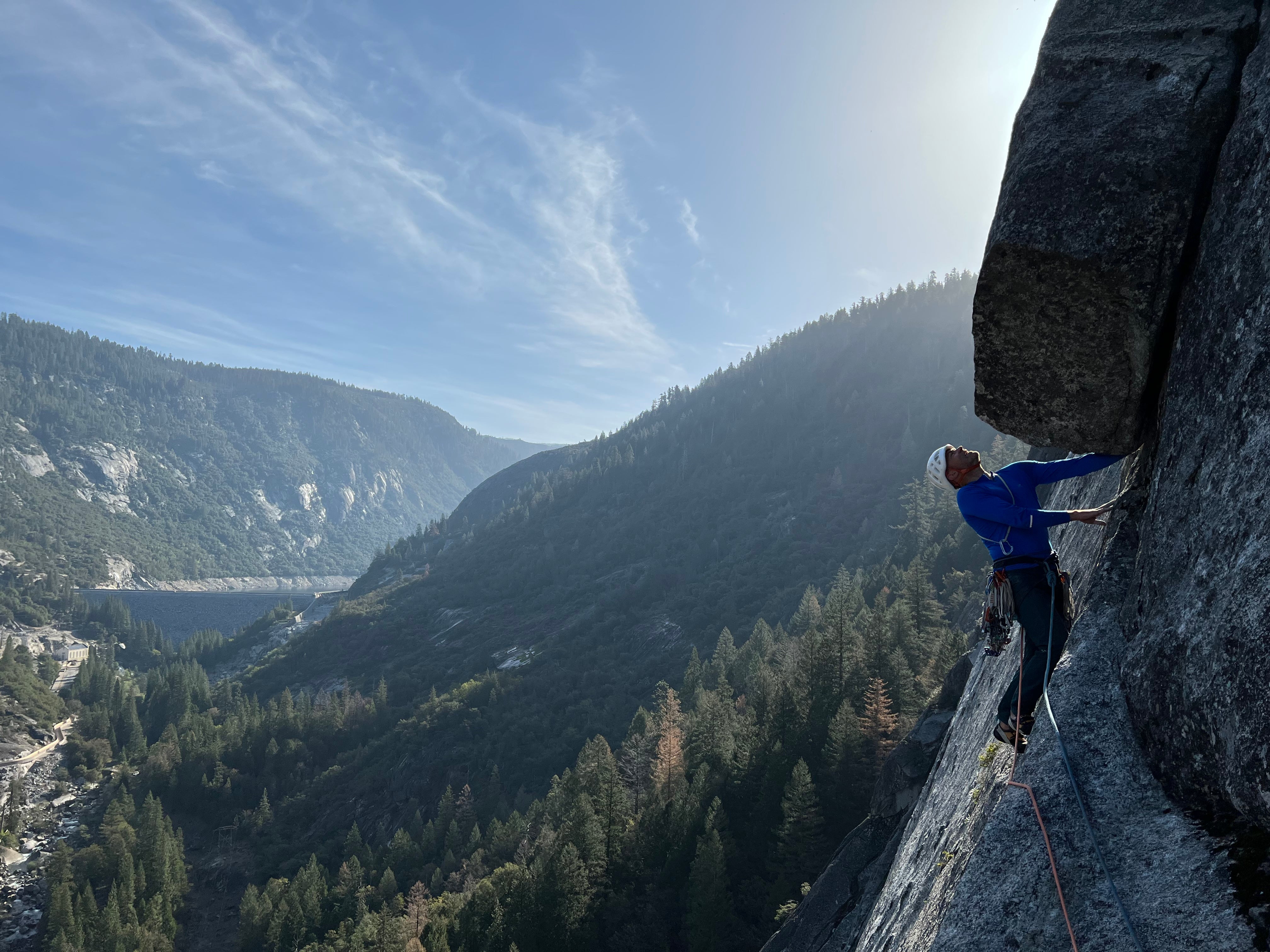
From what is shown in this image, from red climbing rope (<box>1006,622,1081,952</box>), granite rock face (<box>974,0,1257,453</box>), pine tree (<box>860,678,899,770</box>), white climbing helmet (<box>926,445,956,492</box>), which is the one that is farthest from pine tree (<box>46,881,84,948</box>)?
granite rock face (<box>974,0,1257,453</box>)

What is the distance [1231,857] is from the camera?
369cm

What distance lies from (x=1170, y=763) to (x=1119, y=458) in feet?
11.6

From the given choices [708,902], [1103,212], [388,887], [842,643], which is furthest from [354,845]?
[1103,212]

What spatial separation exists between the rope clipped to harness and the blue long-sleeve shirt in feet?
0.95

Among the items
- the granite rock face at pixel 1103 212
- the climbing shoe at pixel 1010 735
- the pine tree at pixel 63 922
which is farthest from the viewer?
the pine tree at pixel 63 922

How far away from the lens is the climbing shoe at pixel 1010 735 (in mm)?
5871

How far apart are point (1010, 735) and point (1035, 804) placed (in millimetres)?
1366

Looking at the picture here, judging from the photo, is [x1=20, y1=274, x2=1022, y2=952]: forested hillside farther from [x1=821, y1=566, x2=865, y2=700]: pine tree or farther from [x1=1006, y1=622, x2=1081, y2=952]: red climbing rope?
[x1=1006, y1=622, x2=1081, y2=952]: red climbing rope

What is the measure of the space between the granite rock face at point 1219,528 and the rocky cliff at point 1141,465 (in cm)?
2

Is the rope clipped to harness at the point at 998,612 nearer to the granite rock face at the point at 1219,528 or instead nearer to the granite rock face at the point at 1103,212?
the granite rock face at the point at 1219,528

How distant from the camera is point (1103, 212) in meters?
5.78

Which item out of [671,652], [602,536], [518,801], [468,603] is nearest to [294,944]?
[518,801]

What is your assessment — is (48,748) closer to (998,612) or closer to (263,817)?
(263,817)

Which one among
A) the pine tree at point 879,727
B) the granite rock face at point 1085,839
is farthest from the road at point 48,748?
the granite rock face at point 1085,839
